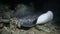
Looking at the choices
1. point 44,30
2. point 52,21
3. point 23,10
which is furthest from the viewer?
point 23,10

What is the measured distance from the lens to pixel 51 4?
7.19 ft

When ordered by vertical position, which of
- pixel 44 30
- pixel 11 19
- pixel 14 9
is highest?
pixel 14 9

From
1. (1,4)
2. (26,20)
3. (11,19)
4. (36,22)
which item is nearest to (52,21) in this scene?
(36,22)

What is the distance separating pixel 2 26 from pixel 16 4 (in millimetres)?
470

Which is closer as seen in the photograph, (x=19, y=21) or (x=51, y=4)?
(x=19, y=21)

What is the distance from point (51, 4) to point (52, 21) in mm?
278

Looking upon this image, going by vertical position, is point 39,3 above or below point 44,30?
above

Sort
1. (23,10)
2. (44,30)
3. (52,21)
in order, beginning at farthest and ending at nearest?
(23,10)
(52,21)
(44,30)

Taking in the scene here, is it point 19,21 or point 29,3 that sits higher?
point 29,3

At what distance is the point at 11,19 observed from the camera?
6.60ft

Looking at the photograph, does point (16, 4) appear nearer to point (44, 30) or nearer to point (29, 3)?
point (29, 3)

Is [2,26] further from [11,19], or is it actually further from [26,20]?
[26,20]

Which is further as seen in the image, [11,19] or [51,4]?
[51,4]

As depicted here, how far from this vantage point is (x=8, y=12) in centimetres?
218
